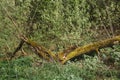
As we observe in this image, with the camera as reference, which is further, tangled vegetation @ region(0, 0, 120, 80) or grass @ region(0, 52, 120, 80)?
tangled vegetation @ region(0, 0, 120, 80)

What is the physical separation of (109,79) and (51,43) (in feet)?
9.54

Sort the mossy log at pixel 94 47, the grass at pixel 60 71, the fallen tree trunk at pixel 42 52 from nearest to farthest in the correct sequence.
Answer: the grass at pixel 60 71 → the fallen tree trunk at pixel 42 52 → the mossy log at pixel 94 47

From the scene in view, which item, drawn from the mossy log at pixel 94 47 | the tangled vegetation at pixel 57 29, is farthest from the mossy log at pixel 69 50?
the tangled vegetation at pixel 57 29

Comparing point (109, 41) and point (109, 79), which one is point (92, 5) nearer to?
point (109, 41)

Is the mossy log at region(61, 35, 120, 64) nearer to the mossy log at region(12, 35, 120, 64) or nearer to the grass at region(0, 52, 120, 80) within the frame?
the mossy log at region(12, 35, 120, 64)

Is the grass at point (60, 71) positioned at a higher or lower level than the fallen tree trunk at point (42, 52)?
lower

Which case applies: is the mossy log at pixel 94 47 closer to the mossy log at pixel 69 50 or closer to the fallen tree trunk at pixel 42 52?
the mossy log at pixel 69 50

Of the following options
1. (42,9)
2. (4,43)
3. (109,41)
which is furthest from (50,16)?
(109,41)

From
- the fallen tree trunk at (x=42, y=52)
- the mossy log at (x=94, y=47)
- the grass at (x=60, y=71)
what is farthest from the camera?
the mossy log at (x=94, y=47)

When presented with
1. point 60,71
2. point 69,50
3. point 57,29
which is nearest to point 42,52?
point 69,50

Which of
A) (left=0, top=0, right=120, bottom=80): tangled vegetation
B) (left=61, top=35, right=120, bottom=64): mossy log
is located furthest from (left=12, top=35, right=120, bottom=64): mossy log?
(left=0, top=0, right=120, bottom=80): tangled vegetation

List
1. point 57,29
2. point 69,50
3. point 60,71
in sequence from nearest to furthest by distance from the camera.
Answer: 1. point 60,71
2. point 69,50
3. point 57,29

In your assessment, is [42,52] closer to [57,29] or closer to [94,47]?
[94,47]

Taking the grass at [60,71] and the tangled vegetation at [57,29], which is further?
the tangled vegetation at [57,29]
